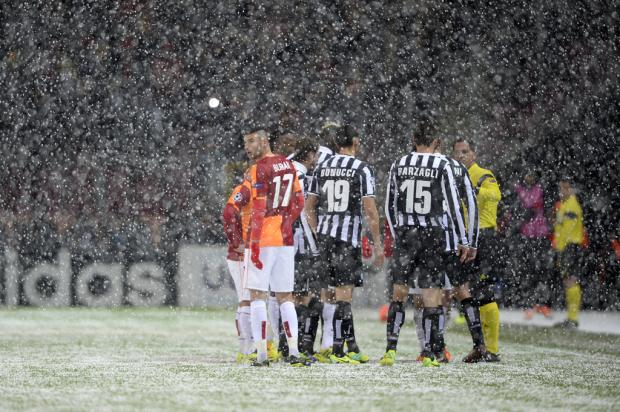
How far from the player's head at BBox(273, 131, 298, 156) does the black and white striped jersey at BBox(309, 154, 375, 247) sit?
0.90 ft

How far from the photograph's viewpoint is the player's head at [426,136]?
805cm

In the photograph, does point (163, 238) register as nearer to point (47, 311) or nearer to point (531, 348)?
point (47, 311)

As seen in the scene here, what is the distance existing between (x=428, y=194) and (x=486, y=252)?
0.94 meters

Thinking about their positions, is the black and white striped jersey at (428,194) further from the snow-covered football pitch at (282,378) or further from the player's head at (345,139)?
the snow-covered football pitch at (282,378)

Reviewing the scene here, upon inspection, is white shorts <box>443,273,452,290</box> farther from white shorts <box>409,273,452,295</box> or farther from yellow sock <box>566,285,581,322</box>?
yellow sock <box>566,285,581,322</box>

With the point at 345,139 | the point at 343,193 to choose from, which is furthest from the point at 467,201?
the point at 345,139

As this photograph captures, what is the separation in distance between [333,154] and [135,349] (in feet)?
8.81

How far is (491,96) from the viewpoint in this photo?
19016mm

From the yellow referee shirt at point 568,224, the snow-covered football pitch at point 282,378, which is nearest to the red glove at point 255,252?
the snow-covered football pitch at point 282,378

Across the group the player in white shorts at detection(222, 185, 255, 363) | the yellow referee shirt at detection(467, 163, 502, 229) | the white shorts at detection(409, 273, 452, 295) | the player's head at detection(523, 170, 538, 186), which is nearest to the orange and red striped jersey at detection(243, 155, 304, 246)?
the player in white shorts at detection(222, 185, 255, 363)

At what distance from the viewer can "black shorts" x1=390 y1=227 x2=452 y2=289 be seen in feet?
26.2

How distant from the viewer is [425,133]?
805 centimetres

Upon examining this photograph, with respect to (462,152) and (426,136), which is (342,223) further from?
(462,152)

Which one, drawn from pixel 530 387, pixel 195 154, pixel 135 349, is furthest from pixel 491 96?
pixel 530 387
